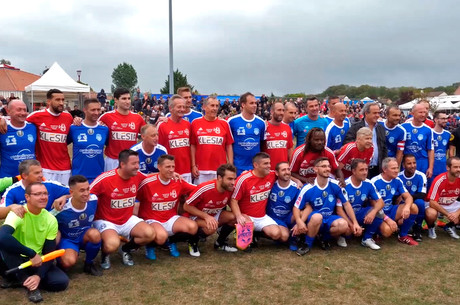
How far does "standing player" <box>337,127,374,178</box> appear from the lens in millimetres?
5519

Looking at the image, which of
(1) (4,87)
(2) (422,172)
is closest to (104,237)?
(2) (422,172)

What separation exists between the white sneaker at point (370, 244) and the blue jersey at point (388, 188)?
2.01 feet

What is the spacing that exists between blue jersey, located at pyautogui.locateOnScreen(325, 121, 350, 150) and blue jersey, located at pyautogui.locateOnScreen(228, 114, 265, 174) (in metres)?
1.12

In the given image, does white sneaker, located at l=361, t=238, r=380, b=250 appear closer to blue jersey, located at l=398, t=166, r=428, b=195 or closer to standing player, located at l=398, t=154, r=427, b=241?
standing player, located at l=398, t=154, r=427, b=241

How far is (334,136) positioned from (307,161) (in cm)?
85

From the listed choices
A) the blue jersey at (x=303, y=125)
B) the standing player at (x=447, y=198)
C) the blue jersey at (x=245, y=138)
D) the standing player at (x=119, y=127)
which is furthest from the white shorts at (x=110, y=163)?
the standing player at (x=447, y=198)

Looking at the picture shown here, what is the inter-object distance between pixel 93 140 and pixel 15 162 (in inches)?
40.3

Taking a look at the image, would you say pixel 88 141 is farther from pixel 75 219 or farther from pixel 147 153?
pixel 75 219

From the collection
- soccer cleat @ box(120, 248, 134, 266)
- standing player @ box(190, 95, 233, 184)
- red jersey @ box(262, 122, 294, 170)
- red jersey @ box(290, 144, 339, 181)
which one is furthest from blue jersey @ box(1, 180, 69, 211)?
red jersey @ box(290, 144, 339, 181)

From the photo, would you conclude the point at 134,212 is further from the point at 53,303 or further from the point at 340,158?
the point at 340,158

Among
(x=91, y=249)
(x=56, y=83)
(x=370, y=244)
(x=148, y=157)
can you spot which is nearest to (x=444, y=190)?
(x=370, y=244)

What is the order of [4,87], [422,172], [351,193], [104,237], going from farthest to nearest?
[4,87] → [422,172] → [351,193] → [104,237]

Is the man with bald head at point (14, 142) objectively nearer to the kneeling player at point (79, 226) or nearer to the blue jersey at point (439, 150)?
the kneeling player at point (79, 226)

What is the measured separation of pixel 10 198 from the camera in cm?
409
